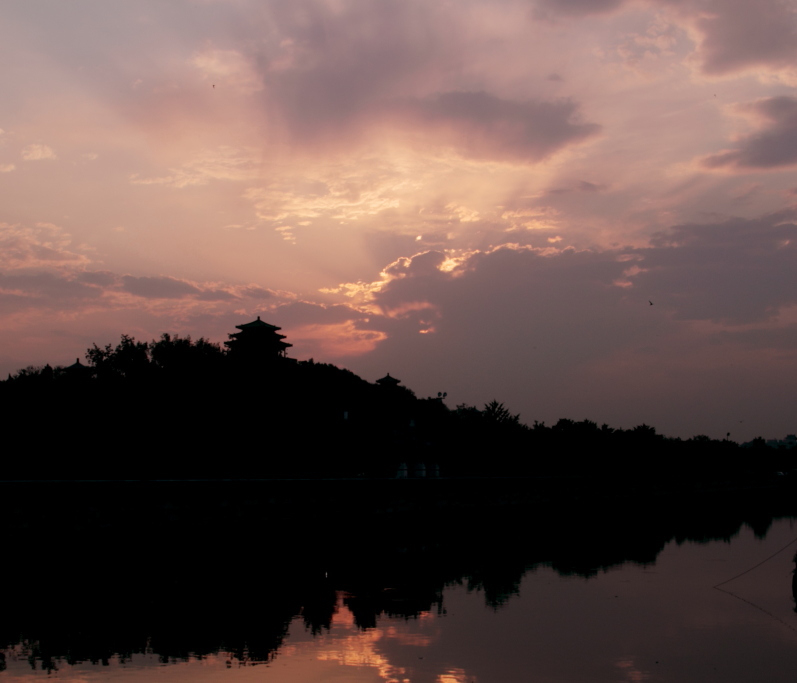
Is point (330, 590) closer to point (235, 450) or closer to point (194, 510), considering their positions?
point (194, 510)

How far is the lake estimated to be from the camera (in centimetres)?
1412

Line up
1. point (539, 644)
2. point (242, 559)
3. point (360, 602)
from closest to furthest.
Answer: point (539, 644), point (360, 602), point (242, 559)

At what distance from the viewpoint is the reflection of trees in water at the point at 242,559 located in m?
16.1

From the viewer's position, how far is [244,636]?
621 inches

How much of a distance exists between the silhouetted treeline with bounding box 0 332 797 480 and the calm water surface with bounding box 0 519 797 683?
21.3m

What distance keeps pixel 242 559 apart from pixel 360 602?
6570 millimetres

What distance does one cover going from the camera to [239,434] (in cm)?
4347

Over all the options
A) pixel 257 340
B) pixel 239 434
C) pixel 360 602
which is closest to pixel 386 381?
pixel 257 340

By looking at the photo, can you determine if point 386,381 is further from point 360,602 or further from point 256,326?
point 360,602

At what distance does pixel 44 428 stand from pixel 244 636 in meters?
29.8

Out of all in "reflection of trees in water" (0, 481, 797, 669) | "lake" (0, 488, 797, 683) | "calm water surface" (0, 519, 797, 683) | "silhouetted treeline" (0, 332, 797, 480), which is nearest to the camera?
"calm water surface" (0, 519, 797, 683)

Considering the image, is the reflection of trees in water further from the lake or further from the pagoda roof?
the pagoda roof

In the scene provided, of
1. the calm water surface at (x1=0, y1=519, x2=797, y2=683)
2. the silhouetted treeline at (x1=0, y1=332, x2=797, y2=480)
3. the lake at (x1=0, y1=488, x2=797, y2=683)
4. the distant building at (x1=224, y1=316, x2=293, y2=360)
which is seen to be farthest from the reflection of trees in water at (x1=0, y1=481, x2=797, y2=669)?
the distant building at (x1=224, y1=316, x2=293, y2=360)

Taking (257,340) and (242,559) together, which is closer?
(242,559)
